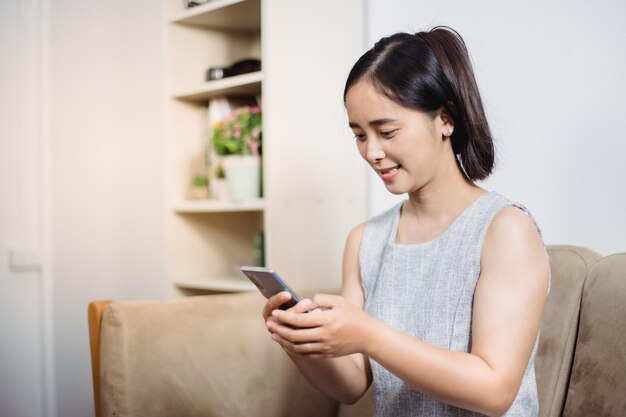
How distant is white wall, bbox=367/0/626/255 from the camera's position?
1431 mm

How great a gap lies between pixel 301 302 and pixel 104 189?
1980mm

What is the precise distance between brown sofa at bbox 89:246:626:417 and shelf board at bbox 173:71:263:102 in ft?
2.54

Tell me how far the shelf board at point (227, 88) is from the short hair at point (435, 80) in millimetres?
846

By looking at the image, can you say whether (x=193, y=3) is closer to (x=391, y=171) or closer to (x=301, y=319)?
(x=391, y=171)

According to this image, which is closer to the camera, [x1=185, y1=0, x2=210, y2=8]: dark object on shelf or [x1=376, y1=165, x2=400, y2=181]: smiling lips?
[x1=376, y1=165, x2=400, y2=181]: smiling lips

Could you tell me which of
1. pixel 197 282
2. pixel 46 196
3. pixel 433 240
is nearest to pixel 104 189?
pixel 46 196

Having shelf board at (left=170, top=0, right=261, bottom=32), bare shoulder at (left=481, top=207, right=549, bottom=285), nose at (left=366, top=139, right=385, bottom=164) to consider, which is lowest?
bare shoulder at (left=481, top=207, right=549, bottom=285)

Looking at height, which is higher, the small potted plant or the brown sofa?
the small potted plant

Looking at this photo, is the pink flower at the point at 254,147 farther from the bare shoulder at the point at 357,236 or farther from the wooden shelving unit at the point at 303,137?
the bare shoulder at the point at 357,236

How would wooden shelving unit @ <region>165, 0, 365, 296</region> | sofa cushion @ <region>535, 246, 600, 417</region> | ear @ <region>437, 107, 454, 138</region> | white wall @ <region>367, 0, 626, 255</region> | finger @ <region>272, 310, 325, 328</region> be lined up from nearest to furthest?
finger @ <region>272, 310, 325, 328</region> → ear @ <region>437, 107, 454, 138</region> → sofa cushion @ <region>535, 246, 600, 417</region> → white wall @ <region>367, 0, 626, 255</region> → wooden shelving unit @ <region>165, 0, 365, 296</region>

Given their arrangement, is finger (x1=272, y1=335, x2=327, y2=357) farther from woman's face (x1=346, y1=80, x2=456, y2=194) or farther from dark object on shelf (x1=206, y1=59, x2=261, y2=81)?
dark object on shelf (x1=206, y1=59, x2=261, y2=81)

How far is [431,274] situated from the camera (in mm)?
1087

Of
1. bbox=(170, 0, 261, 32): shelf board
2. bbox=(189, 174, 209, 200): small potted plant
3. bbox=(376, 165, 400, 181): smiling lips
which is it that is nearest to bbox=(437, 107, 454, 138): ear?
bbox=(376, 165, 400, 181): smiling lips

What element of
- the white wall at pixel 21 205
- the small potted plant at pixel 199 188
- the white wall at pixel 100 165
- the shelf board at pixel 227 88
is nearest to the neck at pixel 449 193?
the shelf board at pixel 227 88
